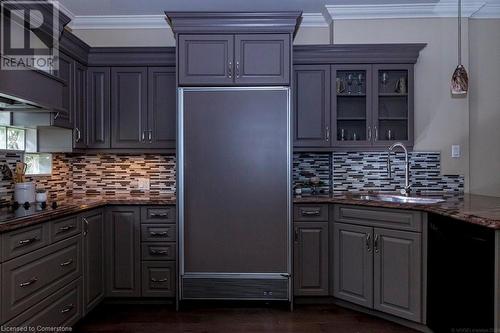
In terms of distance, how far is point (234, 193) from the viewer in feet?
9.91

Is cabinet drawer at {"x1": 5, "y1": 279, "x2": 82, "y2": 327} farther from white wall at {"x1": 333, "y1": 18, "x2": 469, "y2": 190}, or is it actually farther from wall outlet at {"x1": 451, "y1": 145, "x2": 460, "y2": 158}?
wall outlet at {"x1": 451, "y1": 145, "x2": 460, "y2": 158}

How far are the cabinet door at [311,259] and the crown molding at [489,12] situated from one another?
7.91 ft

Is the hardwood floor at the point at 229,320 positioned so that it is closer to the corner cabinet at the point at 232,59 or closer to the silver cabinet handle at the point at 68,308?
the silver cabinet handle at the point at 68,308

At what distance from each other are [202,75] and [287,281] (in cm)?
180

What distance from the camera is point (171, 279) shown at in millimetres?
3109

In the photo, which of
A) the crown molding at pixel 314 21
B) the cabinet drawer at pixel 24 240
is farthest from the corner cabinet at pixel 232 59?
the cabinet drawer at pixel 24 240

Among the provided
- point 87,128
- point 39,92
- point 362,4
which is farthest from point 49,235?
point 362,4

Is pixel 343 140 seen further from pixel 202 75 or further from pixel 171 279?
pixel 171 279

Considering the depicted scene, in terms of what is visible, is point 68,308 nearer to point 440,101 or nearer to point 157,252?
point 157,252

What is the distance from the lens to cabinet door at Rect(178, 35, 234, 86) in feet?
9.92

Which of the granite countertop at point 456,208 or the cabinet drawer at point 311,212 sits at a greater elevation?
the granite countertop at point 456,208

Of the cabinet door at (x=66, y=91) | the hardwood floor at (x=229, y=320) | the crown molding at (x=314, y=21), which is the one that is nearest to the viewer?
the hardwood floor at (x=229, y=320)

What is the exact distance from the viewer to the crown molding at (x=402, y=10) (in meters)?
3.41

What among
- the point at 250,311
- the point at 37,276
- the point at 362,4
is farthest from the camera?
the point at 362,4
